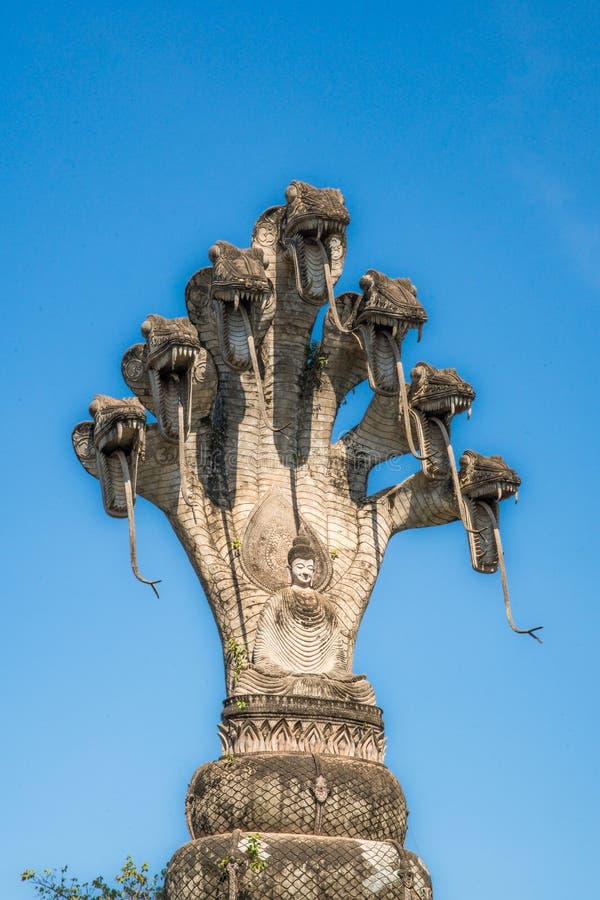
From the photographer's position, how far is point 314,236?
24.2m

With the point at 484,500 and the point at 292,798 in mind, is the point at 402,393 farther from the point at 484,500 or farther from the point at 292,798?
the point at 292,798

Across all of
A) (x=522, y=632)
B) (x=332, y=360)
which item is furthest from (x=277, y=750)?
(x=332, y=360)

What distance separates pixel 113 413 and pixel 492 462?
5354mm

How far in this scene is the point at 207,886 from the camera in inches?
857

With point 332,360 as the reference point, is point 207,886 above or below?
below

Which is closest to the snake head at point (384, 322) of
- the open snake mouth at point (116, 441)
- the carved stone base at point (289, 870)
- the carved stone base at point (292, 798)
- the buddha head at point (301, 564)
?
the buddha head at point (301, 564)

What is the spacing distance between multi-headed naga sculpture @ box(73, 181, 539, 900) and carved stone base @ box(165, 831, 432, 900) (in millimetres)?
23

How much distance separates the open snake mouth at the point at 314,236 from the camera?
24109 mm

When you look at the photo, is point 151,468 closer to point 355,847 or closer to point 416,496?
point 416,496

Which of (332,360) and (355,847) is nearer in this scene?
(355,847)

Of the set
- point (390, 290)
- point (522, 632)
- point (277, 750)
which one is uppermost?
point (390, 290)

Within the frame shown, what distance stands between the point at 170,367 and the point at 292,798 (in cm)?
562

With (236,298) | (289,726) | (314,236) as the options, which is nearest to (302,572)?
(289,726)

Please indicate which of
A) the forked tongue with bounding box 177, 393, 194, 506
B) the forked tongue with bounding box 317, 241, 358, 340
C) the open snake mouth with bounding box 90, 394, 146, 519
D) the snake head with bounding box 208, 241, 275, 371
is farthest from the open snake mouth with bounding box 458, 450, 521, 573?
the open snake mouth with bounding box 90, 394, 146, 519
